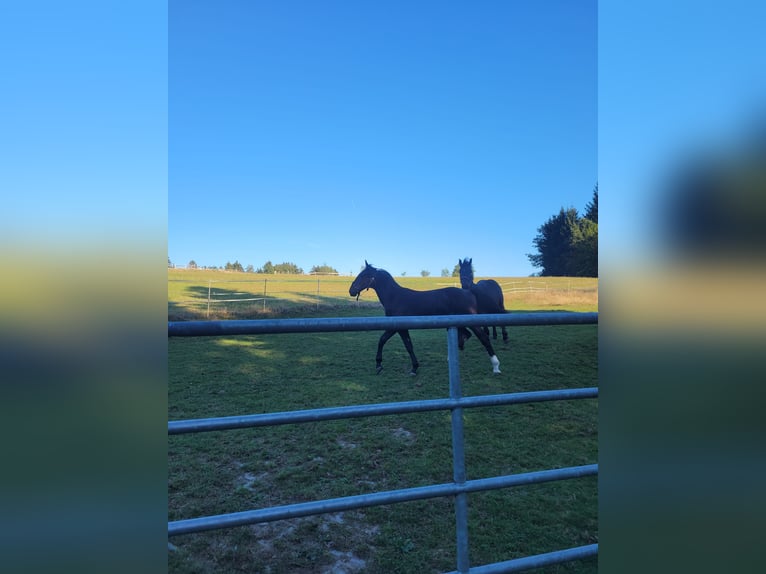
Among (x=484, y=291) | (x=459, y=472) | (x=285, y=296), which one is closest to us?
(x=459, y=472)

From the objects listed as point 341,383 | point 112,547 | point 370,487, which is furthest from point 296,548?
point 341,383

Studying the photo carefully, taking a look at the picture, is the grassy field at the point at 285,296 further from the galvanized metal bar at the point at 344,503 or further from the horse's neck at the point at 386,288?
the galvanized metal bar at the point at 344,503

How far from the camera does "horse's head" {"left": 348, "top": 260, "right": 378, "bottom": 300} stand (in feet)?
23.8

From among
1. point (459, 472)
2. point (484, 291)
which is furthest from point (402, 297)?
point (459, 472)

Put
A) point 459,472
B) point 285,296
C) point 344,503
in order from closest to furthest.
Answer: point 344,503
point 459,472
point 285,296

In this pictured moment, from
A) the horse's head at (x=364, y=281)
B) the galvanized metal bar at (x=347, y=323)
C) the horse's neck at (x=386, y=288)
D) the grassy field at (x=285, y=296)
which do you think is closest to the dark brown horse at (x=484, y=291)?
the horse's neck at (x=386, y=288)

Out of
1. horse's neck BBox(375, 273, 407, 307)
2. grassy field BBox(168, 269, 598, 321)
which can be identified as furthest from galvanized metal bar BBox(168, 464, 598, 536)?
grassy field BBox(168, 269, 598, 321)

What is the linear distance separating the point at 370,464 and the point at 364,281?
14.1ft

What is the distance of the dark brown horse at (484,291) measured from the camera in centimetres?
830

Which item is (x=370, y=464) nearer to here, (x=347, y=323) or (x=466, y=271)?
(x=347, y=323)

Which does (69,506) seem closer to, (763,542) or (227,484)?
(763,542)

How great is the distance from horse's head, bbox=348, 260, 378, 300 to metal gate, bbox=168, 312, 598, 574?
5.96m

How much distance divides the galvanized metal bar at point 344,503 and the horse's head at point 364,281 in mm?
6009

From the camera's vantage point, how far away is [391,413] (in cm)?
115
